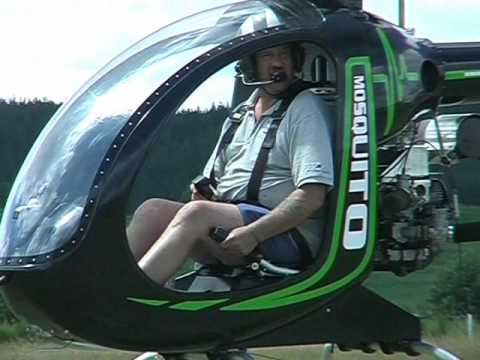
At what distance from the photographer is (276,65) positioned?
6.31 m

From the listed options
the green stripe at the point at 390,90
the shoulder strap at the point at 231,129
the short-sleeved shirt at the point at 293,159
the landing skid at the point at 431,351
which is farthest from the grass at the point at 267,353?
the green stripe at the point at 390,90

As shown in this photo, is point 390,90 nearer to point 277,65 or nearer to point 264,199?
point 277,65

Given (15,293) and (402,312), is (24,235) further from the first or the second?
(402,312)

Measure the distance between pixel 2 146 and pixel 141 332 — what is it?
198 inches

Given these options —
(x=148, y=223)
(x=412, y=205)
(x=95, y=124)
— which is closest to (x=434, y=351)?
(x=412, y=205)

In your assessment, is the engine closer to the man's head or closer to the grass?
the man's head

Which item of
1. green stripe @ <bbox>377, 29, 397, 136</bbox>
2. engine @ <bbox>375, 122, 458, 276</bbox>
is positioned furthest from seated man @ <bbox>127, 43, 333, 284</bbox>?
engine @ <bbox>375, 122, 458, 276</bbox>

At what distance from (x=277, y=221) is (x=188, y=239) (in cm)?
36

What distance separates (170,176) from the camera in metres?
6.42

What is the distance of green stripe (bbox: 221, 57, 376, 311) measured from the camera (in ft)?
20.0

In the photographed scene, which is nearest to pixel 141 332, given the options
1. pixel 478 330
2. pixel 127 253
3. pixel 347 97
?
pixel 127 253

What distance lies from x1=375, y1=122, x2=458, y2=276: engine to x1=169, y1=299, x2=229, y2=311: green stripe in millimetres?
907

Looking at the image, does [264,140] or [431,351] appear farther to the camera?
[431,351]

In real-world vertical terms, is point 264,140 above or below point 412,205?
above
